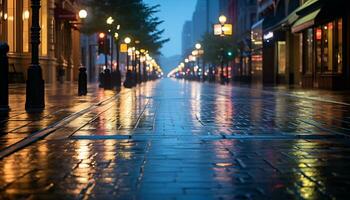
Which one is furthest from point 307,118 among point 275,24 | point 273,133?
point 275,24

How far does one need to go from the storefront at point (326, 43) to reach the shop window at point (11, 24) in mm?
22314

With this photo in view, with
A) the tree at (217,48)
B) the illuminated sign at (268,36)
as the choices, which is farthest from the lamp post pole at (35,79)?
the tree at (217,48)

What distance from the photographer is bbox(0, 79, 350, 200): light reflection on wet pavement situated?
7.49 metres

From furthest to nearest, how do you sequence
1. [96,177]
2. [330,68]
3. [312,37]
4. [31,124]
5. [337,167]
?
[312,37]
[330,68]
[31,124]
[337,167]
[96,177]

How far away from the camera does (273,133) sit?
13875mm

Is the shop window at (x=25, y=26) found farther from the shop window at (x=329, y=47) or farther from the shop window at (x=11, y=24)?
the shop window at (x=329, y=47)

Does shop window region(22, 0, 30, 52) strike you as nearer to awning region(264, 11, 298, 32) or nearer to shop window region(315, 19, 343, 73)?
awning region(264, 11, 298, 32)

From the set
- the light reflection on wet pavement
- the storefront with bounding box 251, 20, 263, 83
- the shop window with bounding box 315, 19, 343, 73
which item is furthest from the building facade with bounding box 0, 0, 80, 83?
the light reflection on wet pavement

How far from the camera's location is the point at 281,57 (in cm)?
7062

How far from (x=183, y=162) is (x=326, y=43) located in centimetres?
3823

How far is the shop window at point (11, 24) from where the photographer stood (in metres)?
52.4

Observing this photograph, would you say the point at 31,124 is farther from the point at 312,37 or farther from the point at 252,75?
the point at 252,75

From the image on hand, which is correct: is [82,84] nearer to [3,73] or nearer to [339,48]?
[3,73]

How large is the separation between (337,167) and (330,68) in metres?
36.6
